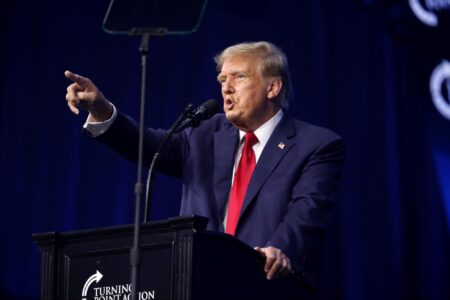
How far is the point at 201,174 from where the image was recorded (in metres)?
3.57

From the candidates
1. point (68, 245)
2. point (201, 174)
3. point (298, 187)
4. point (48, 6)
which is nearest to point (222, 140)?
point (201, 174)

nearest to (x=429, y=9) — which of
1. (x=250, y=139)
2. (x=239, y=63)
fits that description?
(x=239, y=63)

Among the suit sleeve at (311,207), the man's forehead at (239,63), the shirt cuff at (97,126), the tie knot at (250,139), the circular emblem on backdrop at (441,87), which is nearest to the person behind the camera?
the suit sleeve at (311,207)

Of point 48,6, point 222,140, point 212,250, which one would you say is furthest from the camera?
point 48,6

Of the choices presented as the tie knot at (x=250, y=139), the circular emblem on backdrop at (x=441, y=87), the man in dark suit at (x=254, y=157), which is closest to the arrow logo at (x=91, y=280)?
the man in dark suit at (x=254, y=157)

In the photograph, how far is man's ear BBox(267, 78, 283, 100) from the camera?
3.80 meters

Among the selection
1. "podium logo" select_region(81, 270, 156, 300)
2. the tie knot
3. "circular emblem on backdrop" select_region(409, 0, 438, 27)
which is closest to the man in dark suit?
the tie knot

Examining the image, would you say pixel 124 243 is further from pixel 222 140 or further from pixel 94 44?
pixel 94 44

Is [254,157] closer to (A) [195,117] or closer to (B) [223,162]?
(B) [223,162]

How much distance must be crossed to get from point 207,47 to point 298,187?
6.92 ft

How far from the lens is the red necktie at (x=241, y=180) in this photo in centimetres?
340

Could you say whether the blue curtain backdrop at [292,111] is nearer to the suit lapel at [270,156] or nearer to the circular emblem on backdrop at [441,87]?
the circular emblem on backdrop at [441,87]

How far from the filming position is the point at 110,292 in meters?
2.73

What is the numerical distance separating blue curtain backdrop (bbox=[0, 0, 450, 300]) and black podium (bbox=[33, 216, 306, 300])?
7.14 feet
